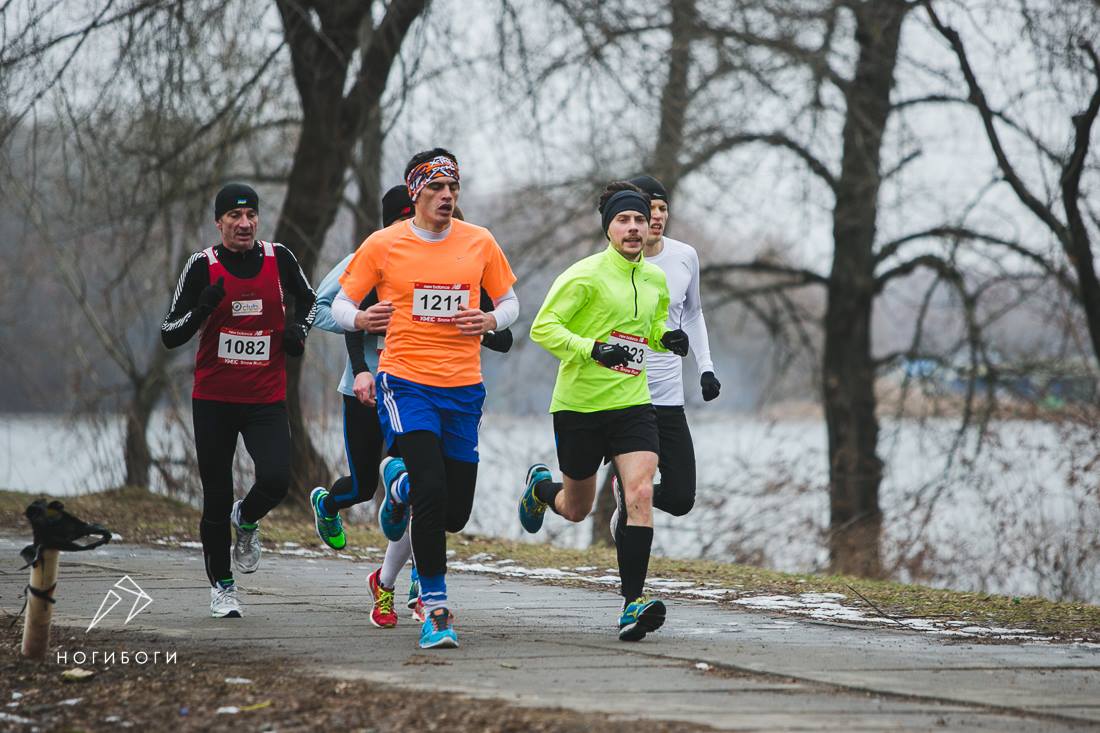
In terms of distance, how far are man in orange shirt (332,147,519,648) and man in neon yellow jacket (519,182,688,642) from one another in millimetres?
333

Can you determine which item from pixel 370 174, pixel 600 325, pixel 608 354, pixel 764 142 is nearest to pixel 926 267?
pixel 764 142

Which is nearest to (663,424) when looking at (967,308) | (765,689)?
(765,689)

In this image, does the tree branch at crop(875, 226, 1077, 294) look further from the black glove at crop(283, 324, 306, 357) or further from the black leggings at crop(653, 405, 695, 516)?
the black glove at crop(283, 324, 306, 357)

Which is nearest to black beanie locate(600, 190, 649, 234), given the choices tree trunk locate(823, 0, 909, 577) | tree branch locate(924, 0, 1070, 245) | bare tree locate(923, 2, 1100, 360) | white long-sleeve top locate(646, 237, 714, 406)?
white long-sleeve top locate(646, 237, 714, 406)

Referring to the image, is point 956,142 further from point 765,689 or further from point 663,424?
point 765,689

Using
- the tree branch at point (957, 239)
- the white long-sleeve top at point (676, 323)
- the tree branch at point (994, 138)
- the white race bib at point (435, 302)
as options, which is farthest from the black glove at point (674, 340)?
the tree branch at point (957, 239)

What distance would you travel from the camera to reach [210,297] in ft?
20.9

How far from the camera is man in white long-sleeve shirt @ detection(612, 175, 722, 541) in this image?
7.17 meters

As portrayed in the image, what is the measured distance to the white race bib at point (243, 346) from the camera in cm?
652

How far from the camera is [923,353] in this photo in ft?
60.8

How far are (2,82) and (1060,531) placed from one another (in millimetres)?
9701

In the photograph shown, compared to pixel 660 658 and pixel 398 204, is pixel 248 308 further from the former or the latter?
pixel 660 658

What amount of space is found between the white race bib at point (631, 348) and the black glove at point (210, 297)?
1.78 metres

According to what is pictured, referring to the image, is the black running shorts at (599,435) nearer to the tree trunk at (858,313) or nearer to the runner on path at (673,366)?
the runner on path at (673,366)
